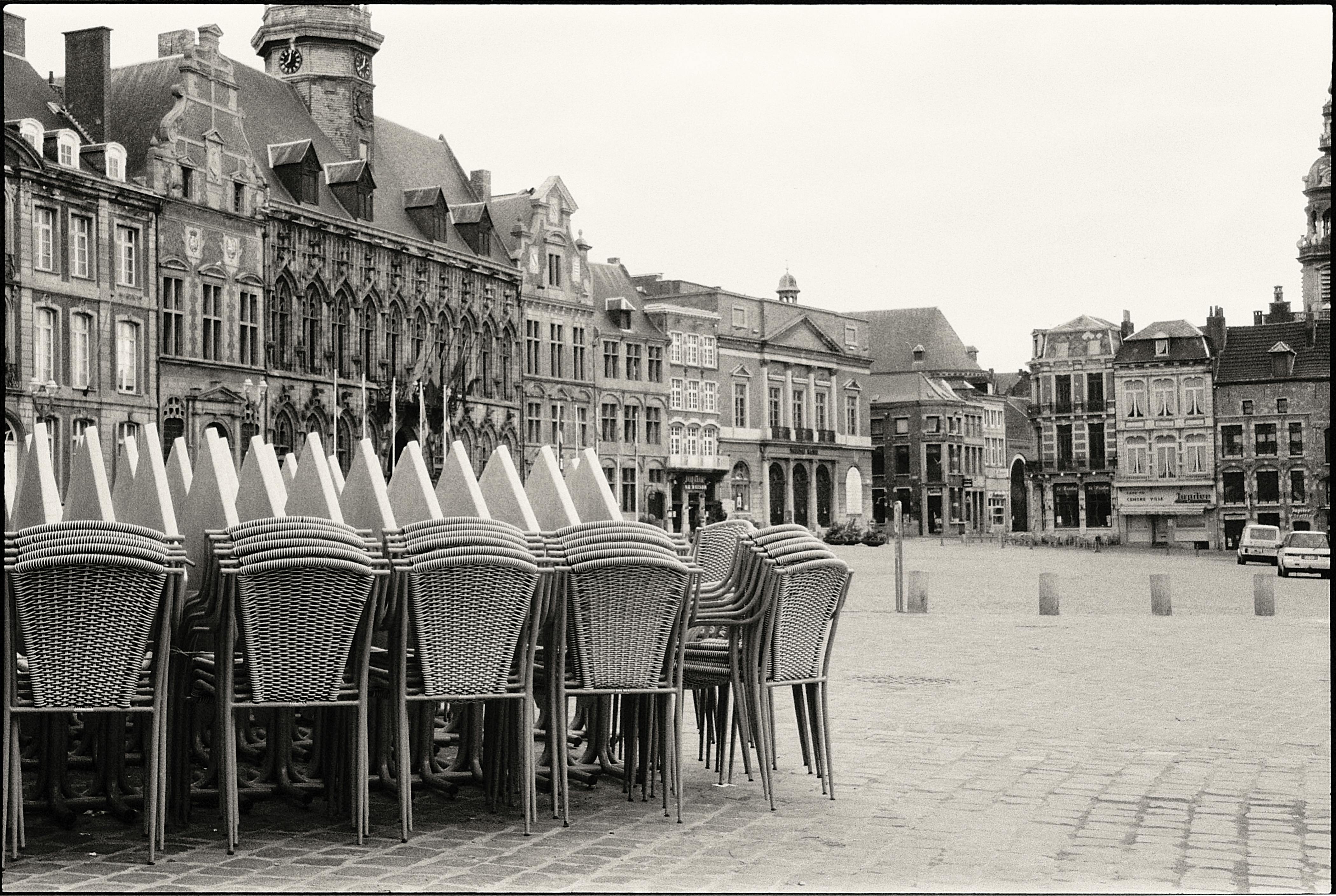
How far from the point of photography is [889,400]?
308 ft

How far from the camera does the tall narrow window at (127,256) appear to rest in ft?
115

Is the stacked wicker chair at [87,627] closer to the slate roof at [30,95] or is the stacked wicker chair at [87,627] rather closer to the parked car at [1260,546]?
the slate roof at [30,95]

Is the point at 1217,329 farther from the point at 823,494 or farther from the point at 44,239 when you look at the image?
the point at 44,239

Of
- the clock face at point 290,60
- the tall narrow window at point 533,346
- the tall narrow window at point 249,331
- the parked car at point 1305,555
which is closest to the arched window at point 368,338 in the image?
the tall narrow window at point 249,331

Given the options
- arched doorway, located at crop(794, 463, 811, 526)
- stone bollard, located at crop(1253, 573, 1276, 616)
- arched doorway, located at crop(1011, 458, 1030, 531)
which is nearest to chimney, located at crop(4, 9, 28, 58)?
stone bollard, located at crop(1253, 573, 1276, 616)

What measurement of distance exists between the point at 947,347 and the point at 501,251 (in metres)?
54.1

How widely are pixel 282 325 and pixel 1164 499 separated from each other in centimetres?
4478

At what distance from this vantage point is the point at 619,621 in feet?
18.8

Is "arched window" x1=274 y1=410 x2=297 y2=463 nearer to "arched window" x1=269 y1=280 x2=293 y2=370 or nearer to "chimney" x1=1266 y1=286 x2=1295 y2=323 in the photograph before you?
"arched window" x1=269 y1=280 x2=293 y2=370

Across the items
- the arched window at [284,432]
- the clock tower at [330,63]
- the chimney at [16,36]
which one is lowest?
the arched window at [284,432]

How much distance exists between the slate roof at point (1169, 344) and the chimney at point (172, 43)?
46.2 m

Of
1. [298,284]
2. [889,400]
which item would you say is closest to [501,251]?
[298,284]

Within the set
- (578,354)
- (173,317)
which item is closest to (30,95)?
(173,317)

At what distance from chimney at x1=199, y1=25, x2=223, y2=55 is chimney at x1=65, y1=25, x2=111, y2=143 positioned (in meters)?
2.58
